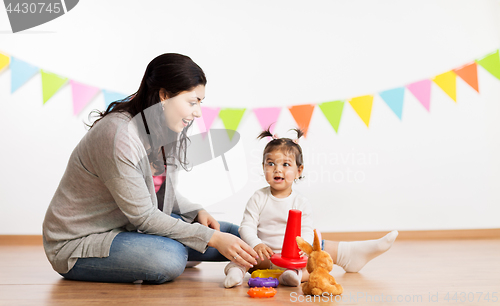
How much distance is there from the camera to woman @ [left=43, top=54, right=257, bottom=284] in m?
1.29

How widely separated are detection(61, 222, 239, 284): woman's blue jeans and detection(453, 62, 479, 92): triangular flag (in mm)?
2186

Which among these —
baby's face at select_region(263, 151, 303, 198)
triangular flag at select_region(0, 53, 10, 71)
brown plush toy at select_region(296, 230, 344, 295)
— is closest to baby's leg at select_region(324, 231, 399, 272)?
baby's face at select_region(263, 151, 303, 198)

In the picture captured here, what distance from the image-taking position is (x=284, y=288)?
53.2 inches

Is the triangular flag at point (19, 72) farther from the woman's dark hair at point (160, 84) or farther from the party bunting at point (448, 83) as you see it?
the party bunting at point (448, 83)

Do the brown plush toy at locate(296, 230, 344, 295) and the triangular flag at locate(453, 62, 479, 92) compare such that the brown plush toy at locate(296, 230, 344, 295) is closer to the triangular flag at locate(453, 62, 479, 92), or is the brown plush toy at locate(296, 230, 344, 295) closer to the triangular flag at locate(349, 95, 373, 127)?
the triangular flag at locate(349, 95, 373, 127)

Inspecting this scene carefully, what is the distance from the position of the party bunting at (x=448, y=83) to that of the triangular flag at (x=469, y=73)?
0.17 feet

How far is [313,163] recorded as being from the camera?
8.58 feet

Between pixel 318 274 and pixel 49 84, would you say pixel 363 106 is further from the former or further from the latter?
pixel 49 84

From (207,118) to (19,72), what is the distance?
3.54ft

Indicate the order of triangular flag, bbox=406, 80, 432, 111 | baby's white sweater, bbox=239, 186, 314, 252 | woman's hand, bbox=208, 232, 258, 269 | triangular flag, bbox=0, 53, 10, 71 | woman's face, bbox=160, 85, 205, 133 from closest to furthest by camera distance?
woman's hand, bbox=208, 232, 258, 269
woman's face, bbox=160, 85, 205, 133
baby's white sweater, bbox=239, 186, 314, 252
triangular flag, bbox=0, 53, 10, 71
triangular flag, bbox=406, 80, 432, 111

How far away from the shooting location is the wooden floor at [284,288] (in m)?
1.18

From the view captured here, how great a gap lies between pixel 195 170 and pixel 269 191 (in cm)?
66

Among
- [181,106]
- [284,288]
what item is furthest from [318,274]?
[181,106]

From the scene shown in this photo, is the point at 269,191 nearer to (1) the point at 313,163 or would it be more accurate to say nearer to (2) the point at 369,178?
(1) the point at 313,163
